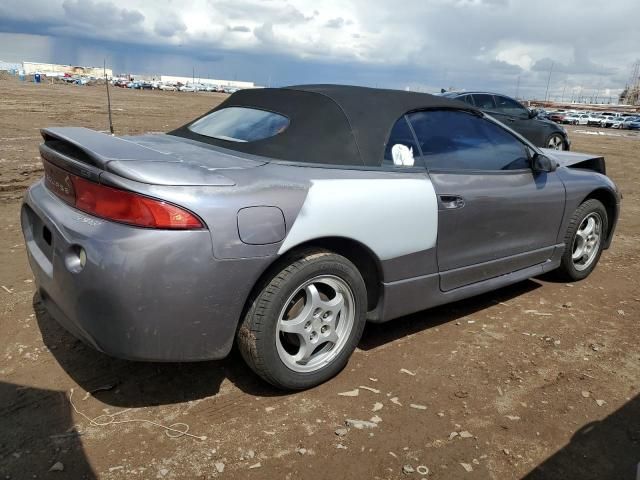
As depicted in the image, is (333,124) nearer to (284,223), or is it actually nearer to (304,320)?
(284,223)

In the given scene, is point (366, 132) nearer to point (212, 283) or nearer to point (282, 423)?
point (212, 283)

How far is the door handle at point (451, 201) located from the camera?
3.20 meters

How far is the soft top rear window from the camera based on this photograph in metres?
3.18

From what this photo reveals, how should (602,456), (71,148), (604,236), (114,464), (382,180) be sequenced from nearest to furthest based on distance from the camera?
(114,464)
(602,456)
(71,148)
(382,180)
(604,236)

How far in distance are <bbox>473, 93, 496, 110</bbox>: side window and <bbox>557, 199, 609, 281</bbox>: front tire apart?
7209mm

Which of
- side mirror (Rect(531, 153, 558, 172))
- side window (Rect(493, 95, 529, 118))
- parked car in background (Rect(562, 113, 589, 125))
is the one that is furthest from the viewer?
parked car in background (Rect(562, 113, 589, 125))

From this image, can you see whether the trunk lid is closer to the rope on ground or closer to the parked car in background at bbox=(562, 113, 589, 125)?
the rope on ground

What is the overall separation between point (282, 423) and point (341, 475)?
1.45 feet

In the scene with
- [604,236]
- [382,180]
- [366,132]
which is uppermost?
[366,132]

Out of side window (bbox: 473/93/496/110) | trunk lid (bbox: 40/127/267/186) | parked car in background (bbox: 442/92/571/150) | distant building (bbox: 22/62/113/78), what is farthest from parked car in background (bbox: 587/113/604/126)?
distant building (bbox: 22/62/113/78)

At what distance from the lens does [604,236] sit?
15.7ft

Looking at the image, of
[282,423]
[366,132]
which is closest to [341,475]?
[282,423]

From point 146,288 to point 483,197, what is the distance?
2217mm

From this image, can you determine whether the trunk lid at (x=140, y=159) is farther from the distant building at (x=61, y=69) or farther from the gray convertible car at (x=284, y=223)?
the distant building at (x=61, y=69)
